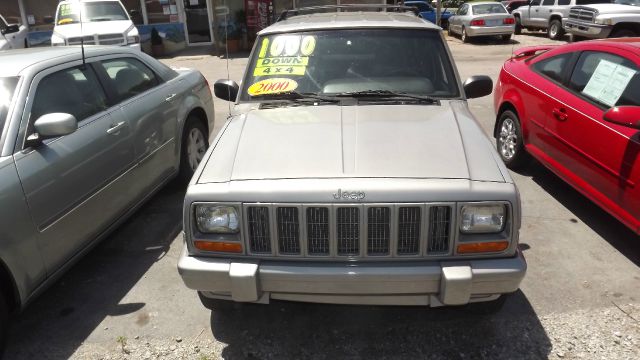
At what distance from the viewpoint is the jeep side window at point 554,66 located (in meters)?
5.00

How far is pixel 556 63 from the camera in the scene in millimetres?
5176

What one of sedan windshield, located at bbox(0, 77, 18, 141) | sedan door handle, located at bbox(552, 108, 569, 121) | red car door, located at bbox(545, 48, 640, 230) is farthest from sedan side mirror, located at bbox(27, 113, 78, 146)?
sedan door handle, located at bbox(552, 108, 569, 121)

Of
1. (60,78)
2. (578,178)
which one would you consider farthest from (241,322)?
(578,178)

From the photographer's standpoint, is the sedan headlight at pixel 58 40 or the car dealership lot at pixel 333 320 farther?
the sedan headlight at pixel 58 40

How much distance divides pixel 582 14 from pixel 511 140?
36.5 ft

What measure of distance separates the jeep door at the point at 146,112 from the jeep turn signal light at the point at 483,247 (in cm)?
278

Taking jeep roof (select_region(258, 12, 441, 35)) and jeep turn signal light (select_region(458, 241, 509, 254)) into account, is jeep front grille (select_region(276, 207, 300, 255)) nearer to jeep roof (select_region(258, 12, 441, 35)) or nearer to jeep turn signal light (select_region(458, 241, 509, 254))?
jeep turn signal light (select_region(458, 241, 509, 254))

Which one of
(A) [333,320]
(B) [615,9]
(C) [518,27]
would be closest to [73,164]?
(A) [333,320]

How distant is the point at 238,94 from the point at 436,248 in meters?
2.04

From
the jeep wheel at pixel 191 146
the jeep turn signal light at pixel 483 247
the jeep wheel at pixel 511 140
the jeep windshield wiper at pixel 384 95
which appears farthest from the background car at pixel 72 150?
the jeep wheel at pixel 511 140

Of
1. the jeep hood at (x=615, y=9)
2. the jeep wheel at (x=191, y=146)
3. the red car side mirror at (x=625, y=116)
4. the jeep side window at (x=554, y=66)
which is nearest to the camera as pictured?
the red car side mirror at (x=625, y=116)

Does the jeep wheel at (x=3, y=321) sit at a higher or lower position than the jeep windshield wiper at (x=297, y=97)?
lower

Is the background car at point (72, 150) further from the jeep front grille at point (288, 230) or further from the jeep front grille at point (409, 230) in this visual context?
the jeep front grille at point (409, 230)

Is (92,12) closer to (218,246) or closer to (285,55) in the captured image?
(285,55)
